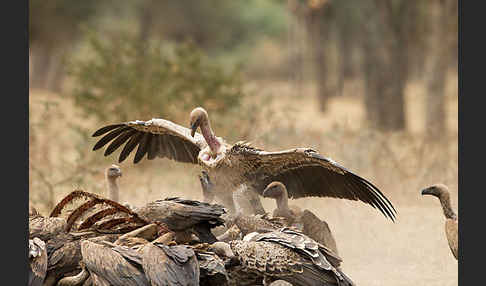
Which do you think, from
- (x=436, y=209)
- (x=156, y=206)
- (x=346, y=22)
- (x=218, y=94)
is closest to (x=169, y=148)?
(x=156, y=206)

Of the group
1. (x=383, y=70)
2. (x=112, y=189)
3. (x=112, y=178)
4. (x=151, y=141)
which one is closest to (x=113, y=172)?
(x=112, y=178)

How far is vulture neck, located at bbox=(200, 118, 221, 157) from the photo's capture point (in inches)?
223

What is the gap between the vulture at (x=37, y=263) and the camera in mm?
4273

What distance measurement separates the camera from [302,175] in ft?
18.0

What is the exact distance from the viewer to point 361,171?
32.4 feet

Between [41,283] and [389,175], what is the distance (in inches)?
242

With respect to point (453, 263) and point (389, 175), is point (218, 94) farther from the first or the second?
point (453, 263)

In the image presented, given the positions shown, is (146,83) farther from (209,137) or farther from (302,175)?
(302,175)

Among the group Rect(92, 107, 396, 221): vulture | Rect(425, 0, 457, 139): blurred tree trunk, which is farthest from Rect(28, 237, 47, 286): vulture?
Rect(425, 0, 457, 139): blurred tree trunk

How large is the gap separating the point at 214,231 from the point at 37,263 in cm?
143

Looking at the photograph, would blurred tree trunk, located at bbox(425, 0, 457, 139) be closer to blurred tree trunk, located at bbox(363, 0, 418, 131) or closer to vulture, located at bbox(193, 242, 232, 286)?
blurred tree trunk, located at bbox(363, 0, 418, 131)

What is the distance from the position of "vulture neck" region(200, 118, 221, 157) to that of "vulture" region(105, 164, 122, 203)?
30.3 inches

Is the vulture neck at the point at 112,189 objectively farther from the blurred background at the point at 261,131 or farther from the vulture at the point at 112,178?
the blurred background at the point at 261,131

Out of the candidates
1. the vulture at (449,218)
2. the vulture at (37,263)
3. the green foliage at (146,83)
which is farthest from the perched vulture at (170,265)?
the green foliage at (146,83)
